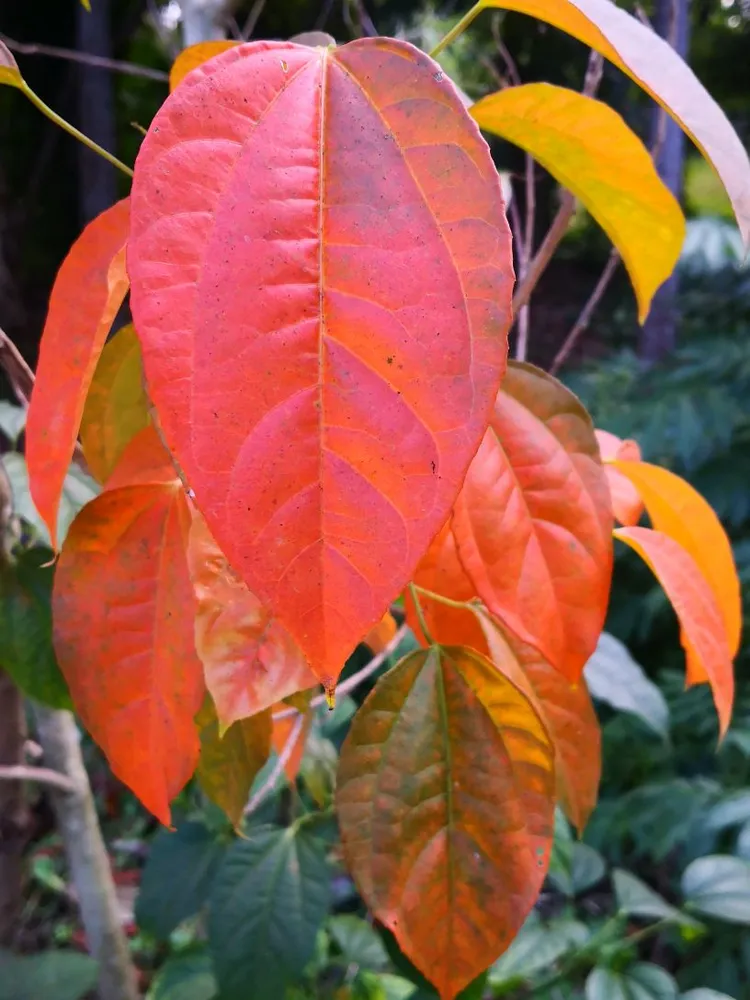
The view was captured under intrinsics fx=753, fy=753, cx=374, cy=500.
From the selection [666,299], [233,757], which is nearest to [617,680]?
[233,757]

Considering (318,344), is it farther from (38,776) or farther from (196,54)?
(38,776)

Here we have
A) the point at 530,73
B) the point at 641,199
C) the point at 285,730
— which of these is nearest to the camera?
the point at 641,199

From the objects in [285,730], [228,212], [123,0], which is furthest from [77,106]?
[228,212]

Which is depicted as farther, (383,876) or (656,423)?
(656,423)

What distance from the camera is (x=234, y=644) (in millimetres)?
297

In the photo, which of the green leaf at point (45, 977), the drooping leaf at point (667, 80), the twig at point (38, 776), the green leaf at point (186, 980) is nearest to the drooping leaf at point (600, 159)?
the drooping leaf at point (667, 80)

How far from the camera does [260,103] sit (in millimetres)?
220

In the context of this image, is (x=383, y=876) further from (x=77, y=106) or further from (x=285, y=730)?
(x=77, y=106)

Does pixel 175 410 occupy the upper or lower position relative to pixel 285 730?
upper

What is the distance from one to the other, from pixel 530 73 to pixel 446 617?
10.5ft

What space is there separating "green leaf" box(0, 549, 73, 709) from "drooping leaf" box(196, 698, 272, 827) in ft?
0.47

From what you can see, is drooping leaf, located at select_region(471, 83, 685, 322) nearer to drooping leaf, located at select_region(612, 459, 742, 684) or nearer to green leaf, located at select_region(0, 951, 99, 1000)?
drooping leaf, located at select_region(612, 459, 742, 684)

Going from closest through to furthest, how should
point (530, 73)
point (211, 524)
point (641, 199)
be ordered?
point (211, 524), point (641, 199), point (530, 73)

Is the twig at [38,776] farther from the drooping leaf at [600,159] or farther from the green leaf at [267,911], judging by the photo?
the drooping leaf at [600,159]
